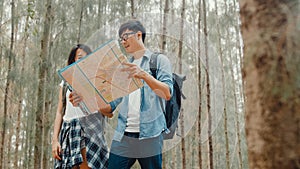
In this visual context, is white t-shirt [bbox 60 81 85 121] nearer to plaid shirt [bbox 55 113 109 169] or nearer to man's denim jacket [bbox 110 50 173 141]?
plaid shirt [bbox 55 113 109 169]

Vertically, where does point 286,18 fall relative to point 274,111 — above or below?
above

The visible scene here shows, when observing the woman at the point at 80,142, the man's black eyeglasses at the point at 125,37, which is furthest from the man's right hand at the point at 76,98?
the man's black eyeglasses at the point at 125,37

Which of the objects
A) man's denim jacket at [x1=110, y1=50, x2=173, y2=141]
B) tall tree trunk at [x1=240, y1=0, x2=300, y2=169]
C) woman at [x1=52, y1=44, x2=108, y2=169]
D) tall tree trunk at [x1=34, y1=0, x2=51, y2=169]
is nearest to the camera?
tall tree trunk at [x1=240, y1=0, x2=300, y2=169]

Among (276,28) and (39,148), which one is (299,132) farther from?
(39,148)

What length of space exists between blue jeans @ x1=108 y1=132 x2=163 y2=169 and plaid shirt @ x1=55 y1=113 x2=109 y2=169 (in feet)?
0.60

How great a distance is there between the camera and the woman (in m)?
1.89

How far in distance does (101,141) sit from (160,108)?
439mm

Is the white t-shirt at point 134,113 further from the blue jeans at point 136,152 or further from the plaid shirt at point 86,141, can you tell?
the plaid shirt at point 86,141

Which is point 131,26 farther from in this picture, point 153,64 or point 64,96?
point 64,96

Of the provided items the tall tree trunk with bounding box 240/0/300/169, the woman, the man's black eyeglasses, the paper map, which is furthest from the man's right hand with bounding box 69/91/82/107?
the tall tree trunk with bounding box 240/0/300/169

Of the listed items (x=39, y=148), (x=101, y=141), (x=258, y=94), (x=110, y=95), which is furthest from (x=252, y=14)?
(x=39, y=148)

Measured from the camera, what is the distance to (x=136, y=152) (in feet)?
5.64

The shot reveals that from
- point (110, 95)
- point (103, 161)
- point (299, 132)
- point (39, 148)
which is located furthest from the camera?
point (39, 148)

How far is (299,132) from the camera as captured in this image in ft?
2.44
